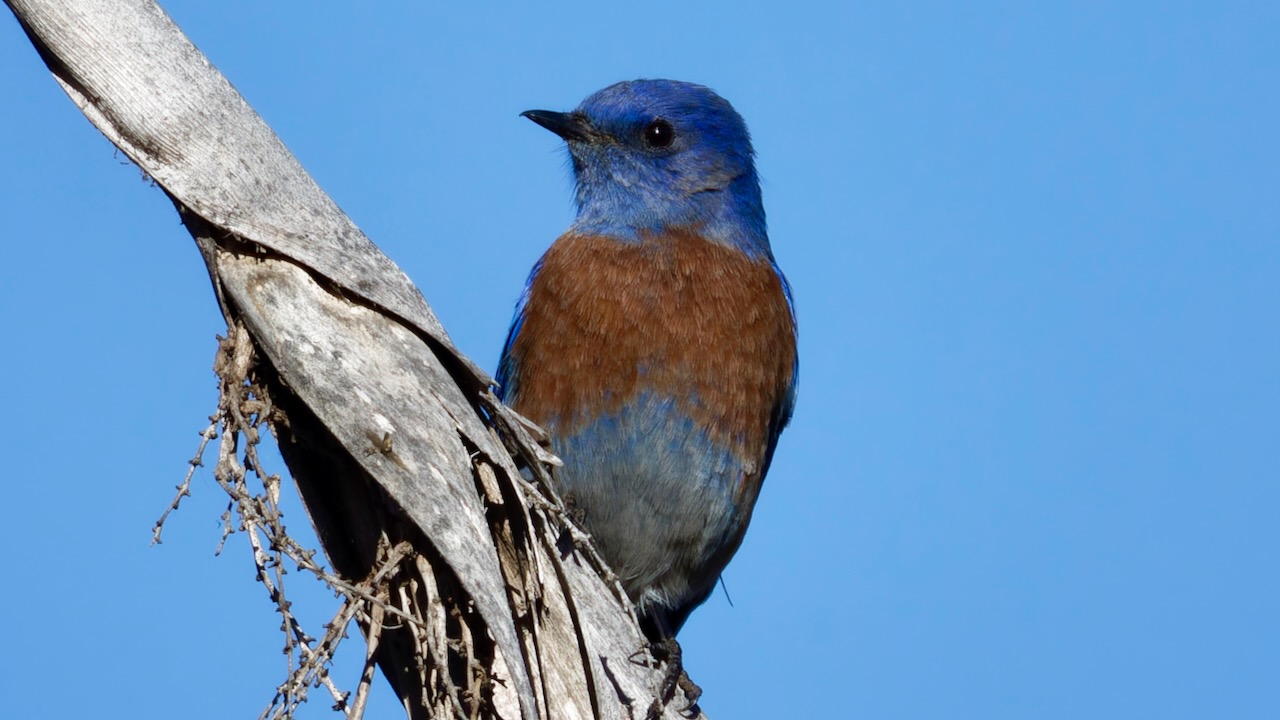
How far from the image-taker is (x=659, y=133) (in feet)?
20.4

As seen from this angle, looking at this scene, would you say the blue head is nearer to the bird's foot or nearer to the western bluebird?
the western bluebird

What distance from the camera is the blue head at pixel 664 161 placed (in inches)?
232

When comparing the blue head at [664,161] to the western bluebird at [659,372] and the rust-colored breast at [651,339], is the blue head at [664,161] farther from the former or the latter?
the rust-colored breast at [651,339]

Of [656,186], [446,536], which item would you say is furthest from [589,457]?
[446,536]

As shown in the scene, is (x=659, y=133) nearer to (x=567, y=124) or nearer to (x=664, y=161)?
(x=664, y=161)

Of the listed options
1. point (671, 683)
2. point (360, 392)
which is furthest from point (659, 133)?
point (360, 392)

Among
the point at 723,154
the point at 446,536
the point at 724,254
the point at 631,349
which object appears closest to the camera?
the point at 446,536

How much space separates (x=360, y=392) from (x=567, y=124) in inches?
120

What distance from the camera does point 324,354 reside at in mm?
3494

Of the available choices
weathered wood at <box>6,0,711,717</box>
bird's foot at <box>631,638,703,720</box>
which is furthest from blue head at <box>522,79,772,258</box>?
weathered wood at <box>6,0,711,717</box>

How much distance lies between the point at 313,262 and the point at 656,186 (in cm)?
264

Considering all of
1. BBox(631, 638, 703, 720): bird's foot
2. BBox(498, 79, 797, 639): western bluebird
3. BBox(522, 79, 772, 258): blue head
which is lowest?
BBox(631, 638, 703, 720): bird's foot

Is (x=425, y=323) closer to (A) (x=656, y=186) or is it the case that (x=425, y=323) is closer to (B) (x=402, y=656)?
(B) (x=402, y=656)

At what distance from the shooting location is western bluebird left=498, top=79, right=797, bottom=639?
17.0ft
